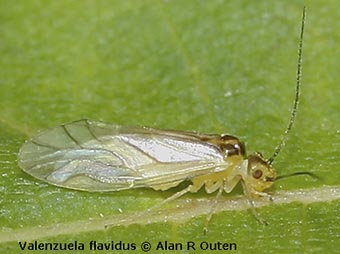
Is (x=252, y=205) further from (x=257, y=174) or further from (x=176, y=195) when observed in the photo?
(x=176, y=195)

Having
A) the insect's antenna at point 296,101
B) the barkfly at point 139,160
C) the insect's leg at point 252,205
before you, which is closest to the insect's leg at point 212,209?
the barkfly at point 139,160

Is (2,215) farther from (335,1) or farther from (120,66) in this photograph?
(335,1)

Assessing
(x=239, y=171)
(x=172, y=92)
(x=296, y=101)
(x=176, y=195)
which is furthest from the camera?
(x=172, y=92)

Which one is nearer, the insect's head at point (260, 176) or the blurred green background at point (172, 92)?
the blurred green background at point (172, 92)

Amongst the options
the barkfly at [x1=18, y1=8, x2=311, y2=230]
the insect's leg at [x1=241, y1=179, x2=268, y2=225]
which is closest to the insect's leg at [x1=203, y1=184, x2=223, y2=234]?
the barkfly at [x1=18, y1=8, x2=311, y2=230]

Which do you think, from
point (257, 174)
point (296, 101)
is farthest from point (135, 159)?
point (296, 101)

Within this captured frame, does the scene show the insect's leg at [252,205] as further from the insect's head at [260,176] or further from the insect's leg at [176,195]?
the insect's leg at [176,195]

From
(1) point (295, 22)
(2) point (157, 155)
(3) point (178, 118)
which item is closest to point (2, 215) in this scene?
(2) point (157, 155)
